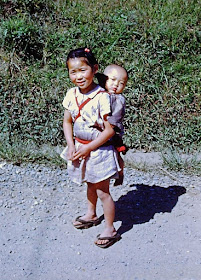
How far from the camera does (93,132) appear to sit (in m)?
3.45

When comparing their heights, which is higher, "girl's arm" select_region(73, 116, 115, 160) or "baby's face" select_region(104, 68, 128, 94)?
"baby's face" select_region(104, 68, 128, 94)

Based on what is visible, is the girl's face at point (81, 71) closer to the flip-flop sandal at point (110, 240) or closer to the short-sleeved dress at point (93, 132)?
the short-sleeved dress at point (93, 132)

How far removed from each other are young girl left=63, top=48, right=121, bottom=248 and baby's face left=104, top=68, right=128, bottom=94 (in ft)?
0.22

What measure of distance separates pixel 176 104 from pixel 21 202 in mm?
2450

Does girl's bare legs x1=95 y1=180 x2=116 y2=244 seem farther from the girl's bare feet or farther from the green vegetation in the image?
the green vegetation

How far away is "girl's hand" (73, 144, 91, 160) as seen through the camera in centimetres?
340

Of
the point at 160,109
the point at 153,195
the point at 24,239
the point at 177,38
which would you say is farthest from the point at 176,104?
the point at 24,239

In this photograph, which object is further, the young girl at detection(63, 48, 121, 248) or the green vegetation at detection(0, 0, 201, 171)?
the green vegetation at detection(0, 0, 201, 171)

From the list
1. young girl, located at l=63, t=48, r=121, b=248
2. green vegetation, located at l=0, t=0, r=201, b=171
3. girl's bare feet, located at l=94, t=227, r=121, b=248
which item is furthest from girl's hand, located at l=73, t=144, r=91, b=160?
green vegetation, located at l=0, t=0, r=201, b=171

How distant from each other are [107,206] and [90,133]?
625 mm

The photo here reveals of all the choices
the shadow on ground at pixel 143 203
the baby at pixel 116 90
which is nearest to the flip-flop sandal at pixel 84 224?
the shadow on ground at pixel 143 203

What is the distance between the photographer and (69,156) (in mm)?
3533

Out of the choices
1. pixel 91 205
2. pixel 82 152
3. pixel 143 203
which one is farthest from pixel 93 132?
pixel 143 203

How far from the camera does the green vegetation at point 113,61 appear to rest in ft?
18.8
